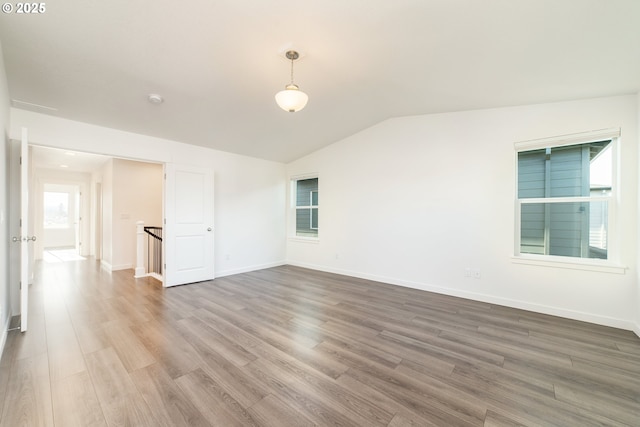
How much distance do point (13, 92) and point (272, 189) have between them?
4088mm

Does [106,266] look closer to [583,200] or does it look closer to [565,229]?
[565,229]

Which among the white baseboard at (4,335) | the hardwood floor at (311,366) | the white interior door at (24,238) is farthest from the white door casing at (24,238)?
the hardwood floor at (311,366)

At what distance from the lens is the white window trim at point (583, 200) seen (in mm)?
2982

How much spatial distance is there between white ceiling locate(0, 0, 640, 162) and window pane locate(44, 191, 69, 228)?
360 inches

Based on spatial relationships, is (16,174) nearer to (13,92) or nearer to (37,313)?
(13,92)

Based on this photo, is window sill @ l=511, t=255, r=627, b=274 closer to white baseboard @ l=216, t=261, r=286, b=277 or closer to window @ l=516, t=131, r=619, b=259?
window @ l=516, t=131, r=619, b=259

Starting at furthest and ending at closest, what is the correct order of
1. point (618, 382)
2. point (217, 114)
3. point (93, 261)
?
1. point (93, 261)
2. point (217, 114)
3. point (618, 382)

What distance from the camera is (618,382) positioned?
1.98m

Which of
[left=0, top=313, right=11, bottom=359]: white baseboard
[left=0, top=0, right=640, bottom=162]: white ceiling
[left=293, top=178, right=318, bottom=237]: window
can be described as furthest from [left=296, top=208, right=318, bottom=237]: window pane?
[left=0, top=313, right=11, bottom=359]: white baseboard

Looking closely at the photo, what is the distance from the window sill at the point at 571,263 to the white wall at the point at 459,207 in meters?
0.05

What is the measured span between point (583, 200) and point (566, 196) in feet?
0.58

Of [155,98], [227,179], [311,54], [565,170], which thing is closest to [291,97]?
[311,54]

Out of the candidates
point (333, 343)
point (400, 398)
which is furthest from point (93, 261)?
point (400, 398)

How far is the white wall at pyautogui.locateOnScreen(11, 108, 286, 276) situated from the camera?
3393mm
